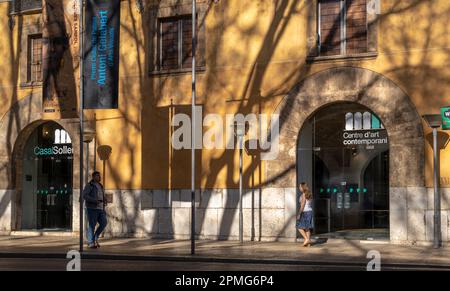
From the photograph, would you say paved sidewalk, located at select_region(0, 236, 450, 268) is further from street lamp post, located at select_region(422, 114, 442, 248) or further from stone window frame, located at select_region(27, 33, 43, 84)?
stone window frame, located at select_region(27, 33, 43, 84)

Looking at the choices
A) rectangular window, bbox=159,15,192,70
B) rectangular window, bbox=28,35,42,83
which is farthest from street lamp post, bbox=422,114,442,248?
rectangular window, bbox=28,35,42,83

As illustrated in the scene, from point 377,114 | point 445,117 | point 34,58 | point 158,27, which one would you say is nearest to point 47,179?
point 34,58

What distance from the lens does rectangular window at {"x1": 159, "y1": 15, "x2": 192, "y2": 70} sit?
25.5 meters

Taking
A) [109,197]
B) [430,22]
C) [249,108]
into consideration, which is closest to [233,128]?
[249,108]

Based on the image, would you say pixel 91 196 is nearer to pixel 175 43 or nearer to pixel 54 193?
pixel 175 43

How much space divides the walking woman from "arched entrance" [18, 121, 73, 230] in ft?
30.1

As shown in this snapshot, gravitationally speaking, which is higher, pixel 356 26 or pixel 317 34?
pixel 356 26

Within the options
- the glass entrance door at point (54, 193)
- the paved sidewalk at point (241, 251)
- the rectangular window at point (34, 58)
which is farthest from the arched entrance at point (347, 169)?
the rectangular window at point (34, 58)

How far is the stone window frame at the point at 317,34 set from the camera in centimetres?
2252

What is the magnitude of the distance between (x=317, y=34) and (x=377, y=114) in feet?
9.85

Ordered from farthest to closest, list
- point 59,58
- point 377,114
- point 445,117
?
point 59,58, point 377,114, point 445,117

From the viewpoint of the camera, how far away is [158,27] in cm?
2578

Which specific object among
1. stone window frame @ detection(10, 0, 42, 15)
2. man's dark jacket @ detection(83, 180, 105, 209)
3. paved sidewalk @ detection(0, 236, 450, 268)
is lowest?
paved sidewalk @ detection(0, 236, 450, 268)
